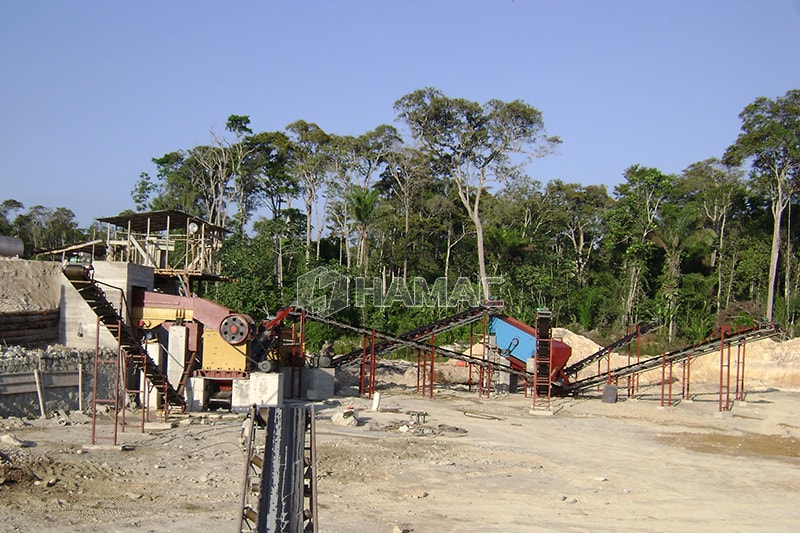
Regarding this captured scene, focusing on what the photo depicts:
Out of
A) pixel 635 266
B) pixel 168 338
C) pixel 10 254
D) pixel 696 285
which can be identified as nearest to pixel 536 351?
pixel 168 338

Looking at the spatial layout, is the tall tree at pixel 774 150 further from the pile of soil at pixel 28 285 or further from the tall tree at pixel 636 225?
the pile of soil at pixel 28 285

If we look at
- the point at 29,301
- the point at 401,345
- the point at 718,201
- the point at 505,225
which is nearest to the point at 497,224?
the point at 505,225

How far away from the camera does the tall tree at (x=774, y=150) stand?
50.0 meters

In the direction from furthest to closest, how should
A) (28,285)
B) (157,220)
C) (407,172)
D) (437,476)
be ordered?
(407,172), (157,220), (28,285), (437,476)

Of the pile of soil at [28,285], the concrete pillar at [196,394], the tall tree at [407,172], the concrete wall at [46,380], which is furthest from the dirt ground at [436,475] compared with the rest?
the tall tree at [407,172]

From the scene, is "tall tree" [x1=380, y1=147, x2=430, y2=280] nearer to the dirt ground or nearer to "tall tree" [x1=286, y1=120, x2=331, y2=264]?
"tall tree" [x1=286, y1=120, x2=331, y2=264]

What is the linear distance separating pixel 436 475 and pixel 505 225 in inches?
1735

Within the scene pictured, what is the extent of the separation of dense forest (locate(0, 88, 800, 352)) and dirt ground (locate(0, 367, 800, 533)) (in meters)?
21.8

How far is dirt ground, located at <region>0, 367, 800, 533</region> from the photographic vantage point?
1338 centimetres

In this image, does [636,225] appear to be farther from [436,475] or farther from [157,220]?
[436,475]

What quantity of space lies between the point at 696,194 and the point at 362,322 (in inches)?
1252

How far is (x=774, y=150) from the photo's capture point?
50.8 m

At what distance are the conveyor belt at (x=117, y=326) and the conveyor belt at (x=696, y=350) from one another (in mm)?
18116

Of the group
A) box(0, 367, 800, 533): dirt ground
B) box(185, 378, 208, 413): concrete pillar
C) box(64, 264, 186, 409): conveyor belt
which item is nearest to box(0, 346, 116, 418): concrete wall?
box(0, 367, 800, 533): dirt ground
